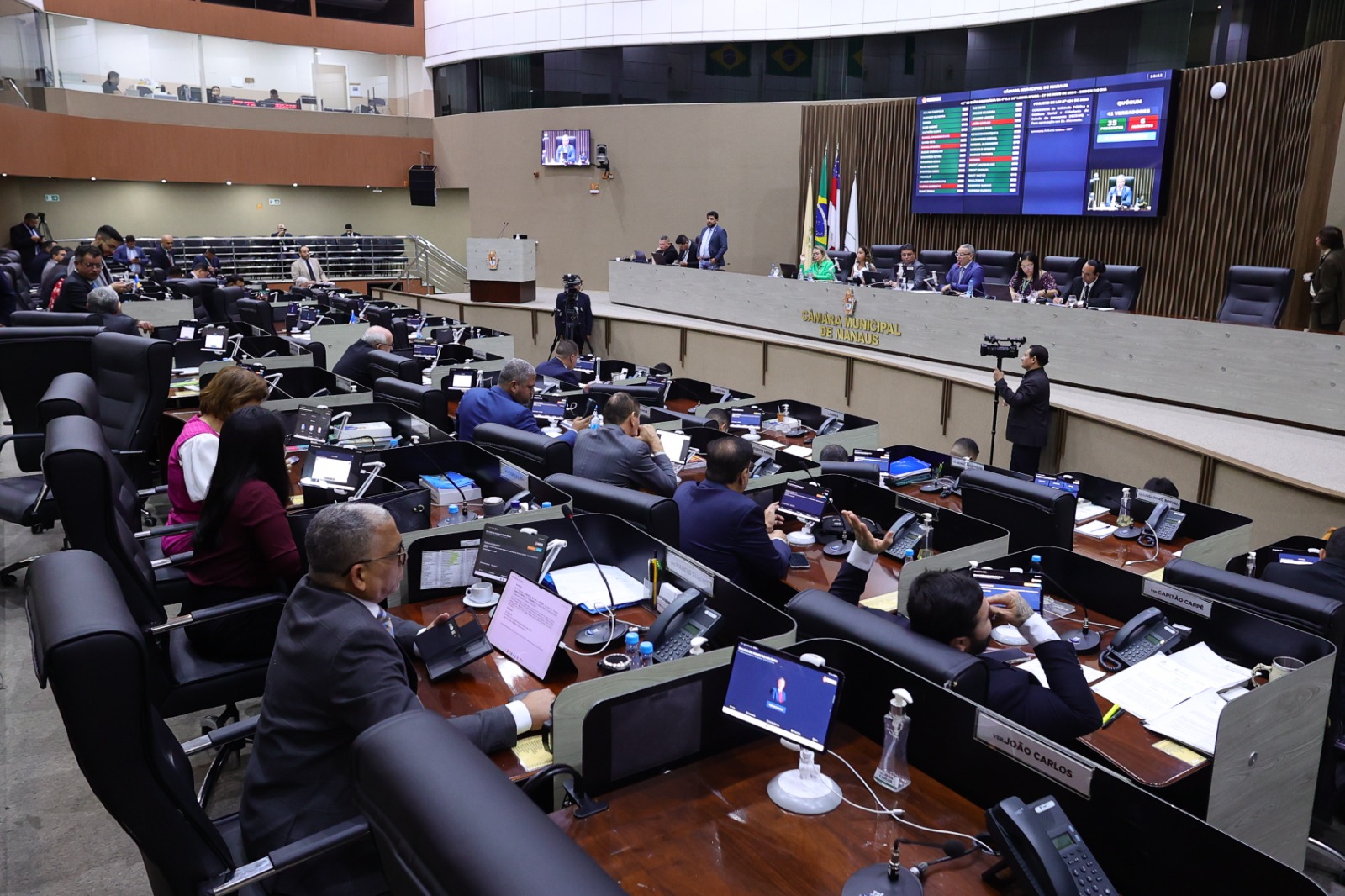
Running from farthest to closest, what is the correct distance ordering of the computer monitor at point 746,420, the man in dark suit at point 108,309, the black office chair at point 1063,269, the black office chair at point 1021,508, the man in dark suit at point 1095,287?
the black office chair at point 1063,269 → the man in dark suit at point 1095,287 → the man in dark suit at point 108,309 → the computer monitor at point 746,420 → the black office chair at point 1021,508

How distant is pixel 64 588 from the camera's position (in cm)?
186

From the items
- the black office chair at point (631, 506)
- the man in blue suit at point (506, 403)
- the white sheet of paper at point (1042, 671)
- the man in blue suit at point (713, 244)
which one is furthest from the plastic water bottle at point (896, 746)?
the man in blue suit at point (713, 244)

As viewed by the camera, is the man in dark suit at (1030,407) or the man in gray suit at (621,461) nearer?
the man in gray suit at (621,461)

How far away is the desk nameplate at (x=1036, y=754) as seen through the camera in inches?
74.6

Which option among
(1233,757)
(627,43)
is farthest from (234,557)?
(627,43)

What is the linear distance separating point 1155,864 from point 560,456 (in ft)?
9.73

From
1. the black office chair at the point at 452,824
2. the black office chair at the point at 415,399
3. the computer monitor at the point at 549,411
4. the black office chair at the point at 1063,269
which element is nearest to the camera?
the black office chair at the point at 452,824

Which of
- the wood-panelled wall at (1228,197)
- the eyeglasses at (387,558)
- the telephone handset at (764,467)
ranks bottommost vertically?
the telephone handset at (764,467)

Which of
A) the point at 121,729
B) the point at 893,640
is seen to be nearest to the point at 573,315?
the point at 893,640

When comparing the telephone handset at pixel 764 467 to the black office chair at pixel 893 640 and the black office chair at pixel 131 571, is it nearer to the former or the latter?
the black office chair at pixel 893 640

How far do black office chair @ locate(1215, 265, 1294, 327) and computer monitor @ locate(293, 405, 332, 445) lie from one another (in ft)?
22.2

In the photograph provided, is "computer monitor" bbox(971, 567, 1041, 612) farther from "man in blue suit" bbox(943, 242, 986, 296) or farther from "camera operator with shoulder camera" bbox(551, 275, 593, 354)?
"camera operator with shoulder camera" bbox(551, 275, 593, 354)

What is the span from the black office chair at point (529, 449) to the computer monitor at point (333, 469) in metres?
0.61

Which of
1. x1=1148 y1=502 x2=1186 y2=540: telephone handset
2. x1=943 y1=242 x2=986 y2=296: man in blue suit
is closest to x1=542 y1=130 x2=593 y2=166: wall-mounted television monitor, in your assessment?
x1=943 y1=242 x2=986 y2=296: man in blue suit
